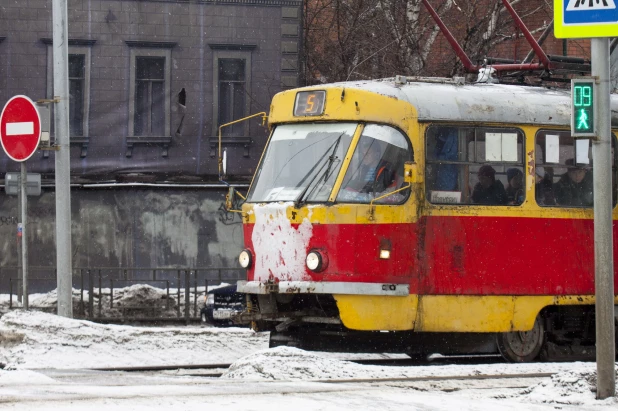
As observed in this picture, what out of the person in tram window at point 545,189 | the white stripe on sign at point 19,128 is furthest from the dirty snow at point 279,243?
the white stripe on sign at point 19,128

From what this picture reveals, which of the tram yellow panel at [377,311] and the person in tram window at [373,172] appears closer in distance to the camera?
the tram yellow panel at [377,311]

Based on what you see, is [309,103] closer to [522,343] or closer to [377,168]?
[377,168]

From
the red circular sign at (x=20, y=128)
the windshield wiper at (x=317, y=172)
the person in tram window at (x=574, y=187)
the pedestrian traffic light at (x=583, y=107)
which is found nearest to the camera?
the pedestrian traffic light at (x=583, y=107)

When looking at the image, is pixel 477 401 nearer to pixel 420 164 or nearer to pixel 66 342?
pixel 420 164

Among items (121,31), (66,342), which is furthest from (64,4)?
(121,31)

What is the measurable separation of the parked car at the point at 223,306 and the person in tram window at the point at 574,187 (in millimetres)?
8096

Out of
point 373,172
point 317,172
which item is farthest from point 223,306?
point 373,172

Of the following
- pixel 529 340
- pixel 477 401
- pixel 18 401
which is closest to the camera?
pixel 18 401

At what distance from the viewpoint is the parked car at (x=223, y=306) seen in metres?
21.4

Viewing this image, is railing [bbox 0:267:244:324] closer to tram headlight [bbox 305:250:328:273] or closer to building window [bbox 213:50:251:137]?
building window [bbox 213:50:251:137]

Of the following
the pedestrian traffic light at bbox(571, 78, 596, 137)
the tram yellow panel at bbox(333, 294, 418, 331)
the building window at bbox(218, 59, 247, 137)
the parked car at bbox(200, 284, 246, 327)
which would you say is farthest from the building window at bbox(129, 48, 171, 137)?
the pedestrian traffic light at bbox(571, 78, 596, 137)

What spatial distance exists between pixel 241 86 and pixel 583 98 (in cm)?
2174

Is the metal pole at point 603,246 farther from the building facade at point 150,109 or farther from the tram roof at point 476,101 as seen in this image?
the building facade at point 150,109

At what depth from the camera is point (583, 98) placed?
31.1ft
